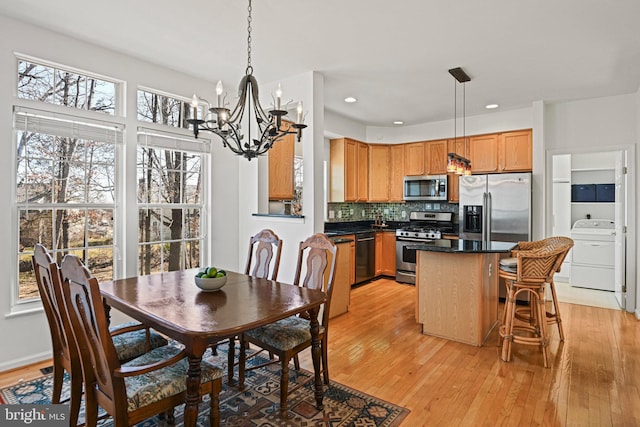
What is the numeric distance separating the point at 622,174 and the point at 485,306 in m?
2.94

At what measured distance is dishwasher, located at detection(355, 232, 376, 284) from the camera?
219 inches

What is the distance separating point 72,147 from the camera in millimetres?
3146

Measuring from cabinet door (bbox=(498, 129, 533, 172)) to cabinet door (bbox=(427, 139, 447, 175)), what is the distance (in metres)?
0.87

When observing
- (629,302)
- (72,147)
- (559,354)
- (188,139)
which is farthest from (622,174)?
(72,147)

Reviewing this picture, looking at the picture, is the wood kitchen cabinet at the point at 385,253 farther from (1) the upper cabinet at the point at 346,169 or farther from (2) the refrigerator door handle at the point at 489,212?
(2) the refrigerator door handle at the point at 489,212

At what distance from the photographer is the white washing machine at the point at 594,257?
17.5 ft

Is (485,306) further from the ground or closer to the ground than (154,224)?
closer to the ground

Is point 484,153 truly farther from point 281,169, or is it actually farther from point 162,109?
point 162,109

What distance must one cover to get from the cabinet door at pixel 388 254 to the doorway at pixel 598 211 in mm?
2309

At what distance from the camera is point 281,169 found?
4.61 metres

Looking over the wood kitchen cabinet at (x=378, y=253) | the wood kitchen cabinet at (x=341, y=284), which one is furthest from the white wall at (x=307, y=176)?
the wood kitchen cabinet at (x=378, y=253)

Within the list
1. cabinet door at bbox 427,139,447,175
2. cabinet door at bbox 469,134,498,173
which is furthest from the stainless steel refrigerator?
cabinet door at bbox 427,139,447,175

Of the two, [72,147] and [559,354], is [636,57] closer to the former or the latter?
[559,354]

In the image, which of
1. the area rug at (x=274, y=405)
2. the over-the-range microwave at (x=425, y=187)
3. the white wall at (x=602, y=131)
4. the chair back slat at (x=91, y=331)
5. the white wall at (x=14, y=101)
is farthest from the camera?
the over-the-range microwave at (x=425, y=187)
